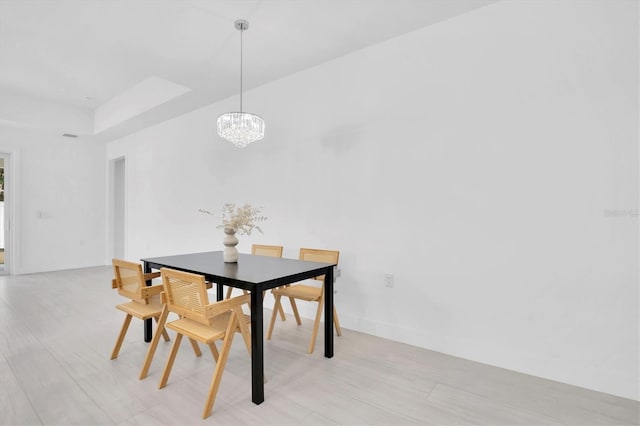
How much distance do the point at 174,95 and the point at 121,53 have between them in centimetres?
88

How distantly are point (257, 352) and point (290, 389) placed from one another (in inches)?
15.1

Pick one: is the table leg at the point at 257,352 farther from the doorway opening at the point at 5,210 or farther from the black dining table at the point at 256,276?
the doorway opening at the point at 5,210

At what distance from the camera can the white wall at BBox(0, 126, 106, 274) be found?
19.6ft

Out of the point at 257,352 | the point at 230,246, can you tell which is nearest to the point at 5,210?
the point at 230,246

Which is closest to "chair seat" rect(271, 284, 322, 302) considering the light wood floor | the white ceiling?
the light wood floor

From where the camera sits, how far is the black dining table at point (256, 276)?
1985mm

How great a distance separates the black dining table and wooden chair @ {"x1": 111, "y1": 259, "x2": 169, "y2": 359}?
0.85 feet

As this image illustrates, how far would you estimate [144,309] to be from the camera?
2.46m

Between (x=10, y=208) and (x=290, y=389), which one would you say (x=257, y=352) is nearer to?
(x=290, y=389)

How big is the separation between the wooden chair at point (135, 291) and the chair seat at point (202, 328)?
40 cm

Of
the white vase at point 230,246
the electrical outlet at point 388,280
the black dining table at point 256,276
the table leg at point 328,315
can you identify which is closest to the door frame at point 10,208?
the black dining table at point 256,276

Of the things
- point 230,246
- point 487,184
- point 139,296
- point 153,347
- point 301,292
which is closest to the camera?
point 153,347

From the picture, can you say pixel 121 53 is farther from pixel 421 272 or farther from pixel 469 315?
pixel 469 315

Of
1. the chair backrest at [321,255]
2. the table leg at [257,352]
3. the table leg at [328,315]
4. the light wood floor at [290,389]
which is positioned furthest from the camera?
the chair backrest at [321,255]
